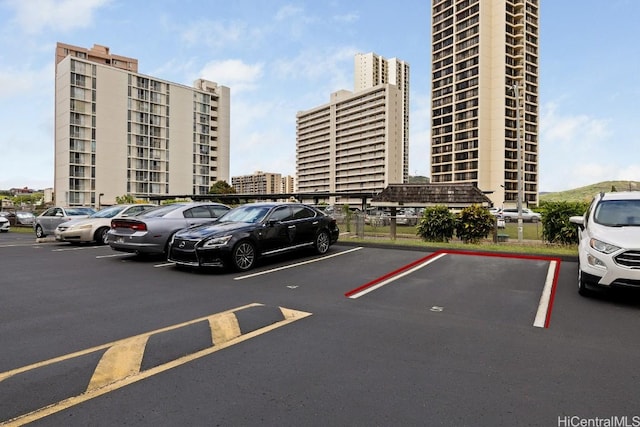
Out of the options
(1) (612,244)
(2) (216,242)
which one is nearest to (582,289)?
(1) (612,244)

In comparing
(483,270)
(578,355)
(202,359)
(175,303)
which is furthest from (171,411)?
(483,270)

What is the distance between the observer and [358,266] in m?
9.34

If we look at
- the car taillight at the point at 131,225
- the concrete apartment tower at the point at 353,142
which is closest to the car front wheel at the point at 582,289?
the car taillight at the point at 131,225

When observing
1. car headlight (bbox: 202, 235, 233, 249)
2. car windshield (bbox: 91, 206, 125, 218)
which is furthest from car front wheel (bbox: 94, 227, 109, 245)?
car headlight (bbox: 202, 235, 233, 249)

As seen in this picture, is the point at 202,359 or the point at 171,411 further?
the point at 202,359

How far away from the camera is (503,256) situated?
415 inches

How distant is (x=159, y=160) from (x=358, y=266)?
8135 centimetres

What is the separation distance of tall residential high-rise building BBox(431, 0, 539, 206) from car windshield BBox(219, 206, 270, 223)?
71.1 meters

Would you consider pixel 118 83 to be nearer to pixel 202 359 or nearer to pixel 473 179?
pixel 473 179

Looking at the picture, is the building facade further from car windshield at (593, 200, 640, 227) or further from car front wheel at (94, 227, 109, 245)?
car windshield at (593, 200, 640, 227)

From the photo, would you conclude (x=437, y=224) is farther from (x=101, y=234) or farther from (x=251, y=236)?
(x=101, y=234)

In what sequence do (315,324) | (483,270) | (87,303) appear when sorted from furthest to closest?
1. (483,270)
2. (87,303)
3. (315,324)

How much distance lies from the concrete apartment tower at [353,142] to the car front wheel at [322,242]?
98.5 m

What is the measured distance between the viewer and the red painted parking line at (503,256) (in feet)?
18.3
